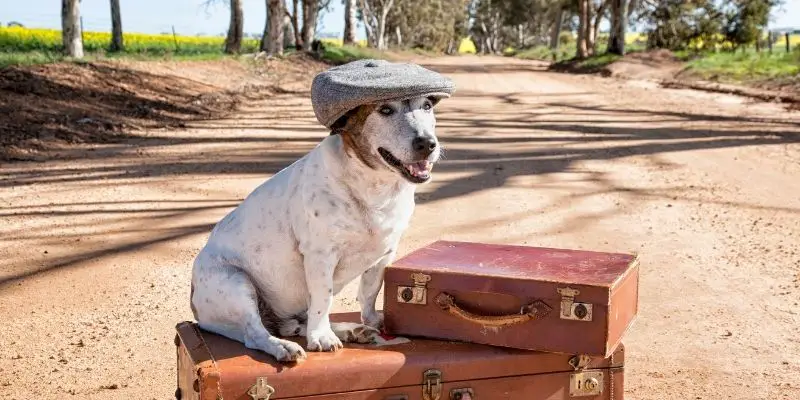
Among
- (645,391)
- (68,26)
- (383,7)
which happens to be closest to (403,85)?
(645,391)

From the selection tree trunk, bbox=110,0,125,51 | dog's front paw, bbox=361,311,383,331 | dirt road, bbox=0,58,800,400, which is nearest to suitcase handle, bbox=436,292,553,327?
dog's front paw, bbox=361,311,383,331

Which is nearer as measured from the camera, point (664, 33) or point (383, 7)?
point (664, 33)

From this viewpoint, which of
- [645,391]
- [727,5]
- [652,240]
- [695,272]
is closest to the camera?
[645,391]

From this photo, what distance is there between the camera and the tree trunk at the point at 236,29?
32.4m

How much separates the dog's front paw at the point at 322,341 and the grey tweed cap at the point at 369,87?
2.74ft

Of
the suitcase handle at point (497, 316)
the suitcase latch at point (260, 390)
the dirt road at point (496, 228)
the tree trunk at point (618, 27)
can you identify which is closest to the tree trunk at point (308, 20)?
the tree trunk at point (618, 27)

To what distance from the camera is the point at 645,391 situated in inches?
179

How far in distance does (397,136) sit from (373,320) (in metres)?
1.02

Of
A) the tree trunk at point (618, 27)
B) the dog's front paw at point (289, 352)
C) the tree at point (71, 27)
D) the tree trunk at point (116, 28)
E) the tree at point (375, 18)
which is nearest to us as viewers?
the dog's front paw at point (289, 352)

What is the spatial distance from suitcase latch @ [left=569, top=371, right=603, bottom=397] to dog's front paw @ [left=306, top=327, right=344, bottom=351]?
97 centimetres

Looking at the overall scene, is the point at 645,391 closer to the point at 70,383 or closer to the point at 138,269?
the point at 70,383

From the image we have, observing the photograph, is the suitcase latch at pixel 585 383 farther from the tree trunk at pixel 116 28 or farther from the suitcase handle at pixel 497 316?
the tree trunk at pixel 116 28

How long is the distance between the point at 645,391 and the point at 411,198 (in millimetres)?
1606

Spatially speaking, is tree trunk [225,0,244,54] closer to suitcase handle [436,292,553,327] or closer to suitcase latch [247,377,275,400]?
suitcase handle [436,292,553,327]
